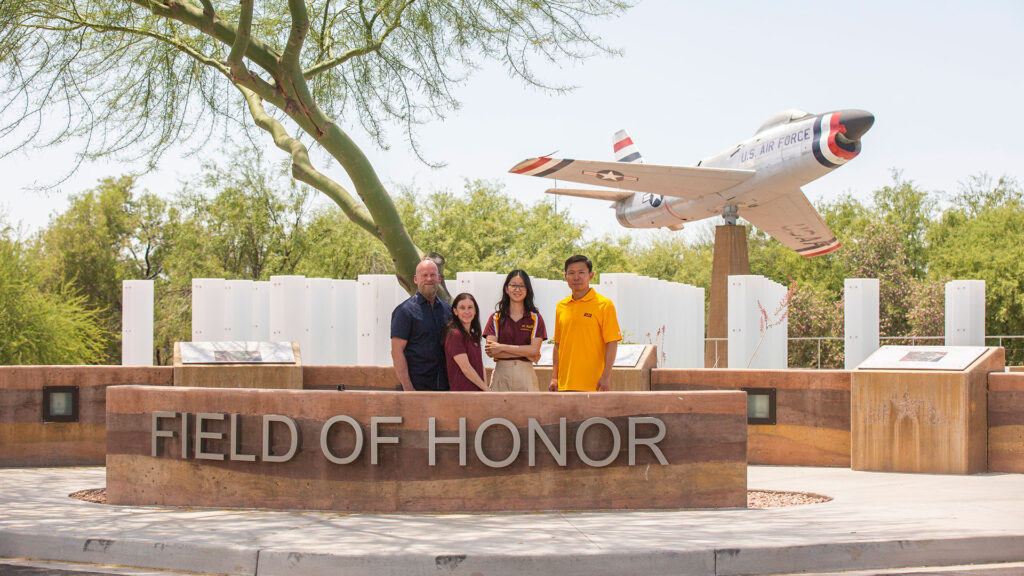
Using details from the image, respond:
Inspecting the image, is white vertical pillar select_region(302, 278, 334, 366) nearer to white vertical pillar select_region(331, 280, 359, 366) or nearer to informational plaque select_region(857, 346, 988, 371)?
white vertical pillar select_region(331, 280, 359, 366)

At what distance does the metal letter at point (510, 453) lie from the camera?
8078 mm

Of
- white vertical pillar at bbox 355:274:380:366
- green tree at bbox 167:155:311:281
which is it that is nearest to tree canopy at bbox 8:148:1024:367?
green tree at bbox 167:155:311:281

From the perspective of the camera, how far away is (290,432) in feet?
27.1

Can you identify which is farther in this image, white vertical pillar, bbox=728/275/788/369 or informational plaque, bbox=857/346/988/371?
white vertical pillar, bbox=728/275/788/369

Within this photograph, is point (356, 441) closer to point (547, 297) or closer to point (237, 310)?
point (237, 310)

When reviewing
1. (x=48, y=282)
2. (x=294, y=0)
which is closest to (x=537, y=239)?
(x=48, y=282)

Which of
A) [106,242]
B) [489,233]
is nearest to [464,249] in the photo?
[489,233]

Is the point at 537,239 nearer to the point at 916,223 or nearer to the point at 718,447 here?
the point at 916,223

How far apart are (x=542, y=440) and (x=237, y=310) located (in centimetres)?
845

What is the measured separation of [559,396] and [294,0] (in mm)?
5982

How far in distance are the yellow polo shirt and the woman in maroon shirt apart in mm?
829

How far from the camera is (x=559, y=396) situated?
816cm

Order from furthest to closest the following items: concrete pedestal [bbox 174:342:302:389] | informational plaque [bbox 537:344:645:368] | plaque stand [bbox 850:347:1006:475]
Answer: concrete pedestal [bbox 174:342:302:389]
informational plaque [bbox 537:344:645:368]
plaque stand [bbox 850:347:1006:475]

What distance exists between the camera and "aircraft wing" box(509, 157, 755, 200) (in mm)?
25594
